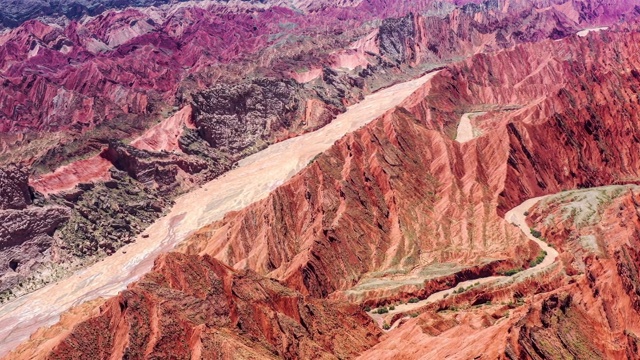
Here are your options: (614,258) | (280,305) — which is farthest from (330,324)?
(614,258)

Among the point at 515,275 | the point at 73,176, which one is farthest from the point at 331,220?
the point at 73,176

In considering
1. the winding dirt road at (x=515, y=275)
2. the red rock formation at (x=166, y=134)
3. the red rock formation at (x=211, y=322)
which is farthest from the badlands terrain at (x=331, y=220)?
the red rock formation at (x=166, y=134)

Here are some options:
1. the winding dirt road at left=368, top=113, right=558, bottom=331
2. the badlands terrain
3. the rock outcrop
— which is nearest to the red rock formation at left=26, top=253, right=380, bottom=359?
the badlands terrain

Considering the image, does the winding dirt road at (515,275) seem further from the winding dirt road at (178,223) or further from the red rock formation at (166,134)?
the red rock formation at (166,134)

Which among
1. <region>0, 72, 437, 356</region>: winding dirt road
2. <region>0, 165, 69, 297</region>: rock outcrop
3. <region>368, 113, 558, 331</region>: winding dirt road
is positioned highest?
<region>0, 165, 69, 297</region>: rock outcrop

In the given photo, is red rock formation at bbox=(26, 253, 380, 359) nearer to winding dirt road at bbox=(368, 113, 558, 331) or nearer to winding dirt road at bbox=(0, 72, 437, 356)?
winding dirt road at bbox=(368, 113, 558, 331)

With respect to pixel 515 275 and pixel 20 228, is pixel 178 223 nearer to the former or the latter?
pixel 20 228
